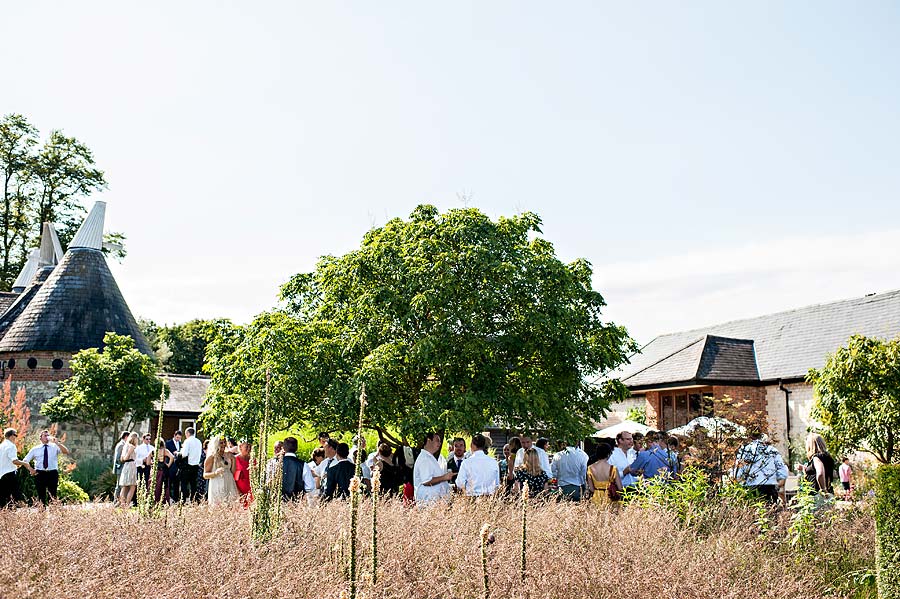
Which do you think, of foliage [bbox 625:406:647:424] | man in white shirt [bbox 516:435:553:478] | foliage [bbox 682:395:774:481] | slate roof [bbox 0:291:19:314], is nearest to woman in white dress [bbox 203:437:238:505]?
A: man in white shirt [bbox 516:435:553:478]

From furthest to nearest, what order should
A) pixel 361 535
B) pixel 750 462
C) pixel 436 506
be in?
pixel 750 462 → pixel 436 506 → pixel 361 535

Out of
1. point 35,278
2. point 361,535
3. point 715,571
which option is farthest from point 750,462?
point 35,278

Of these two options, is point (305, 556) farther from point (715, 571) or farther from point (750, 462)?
point (750, 462)

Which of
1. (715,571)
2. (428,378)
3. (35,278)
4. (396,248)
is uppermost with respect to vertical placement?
(35,278)

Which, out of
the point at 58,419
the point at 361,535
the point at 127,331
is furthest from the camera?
the point at 127,331

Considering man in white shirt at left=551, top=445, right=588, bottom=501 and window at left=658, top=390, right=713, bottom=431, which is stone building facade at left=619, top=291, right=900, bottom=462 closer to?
window at left=658, top=390, right=713, bottom=431

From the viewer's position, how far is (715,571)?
5801mm

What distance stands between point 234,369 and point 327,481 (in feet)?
12.4

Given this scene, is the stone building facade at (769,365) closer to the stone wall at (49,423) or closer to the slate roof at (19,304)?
the stone wall at (49,423)

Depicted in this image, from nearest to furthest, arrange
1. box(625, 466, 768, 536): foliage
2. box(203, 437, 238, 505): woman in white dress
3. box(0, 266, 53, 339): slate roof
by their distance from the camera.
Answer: box(625, 466, 768, 536): foliage
box(203, 437, 238, 505): woman in white dress
box(0, 266, 53, 339): slate roof

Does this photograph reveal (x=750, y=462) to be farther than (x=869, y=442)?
No

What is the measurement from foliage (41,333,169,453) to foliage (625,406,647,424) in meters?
15.5

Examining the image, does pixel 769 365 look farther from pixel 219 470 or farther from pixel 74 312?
pixel 74 312

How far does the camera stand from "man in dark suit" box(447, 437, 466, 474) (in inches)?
428
